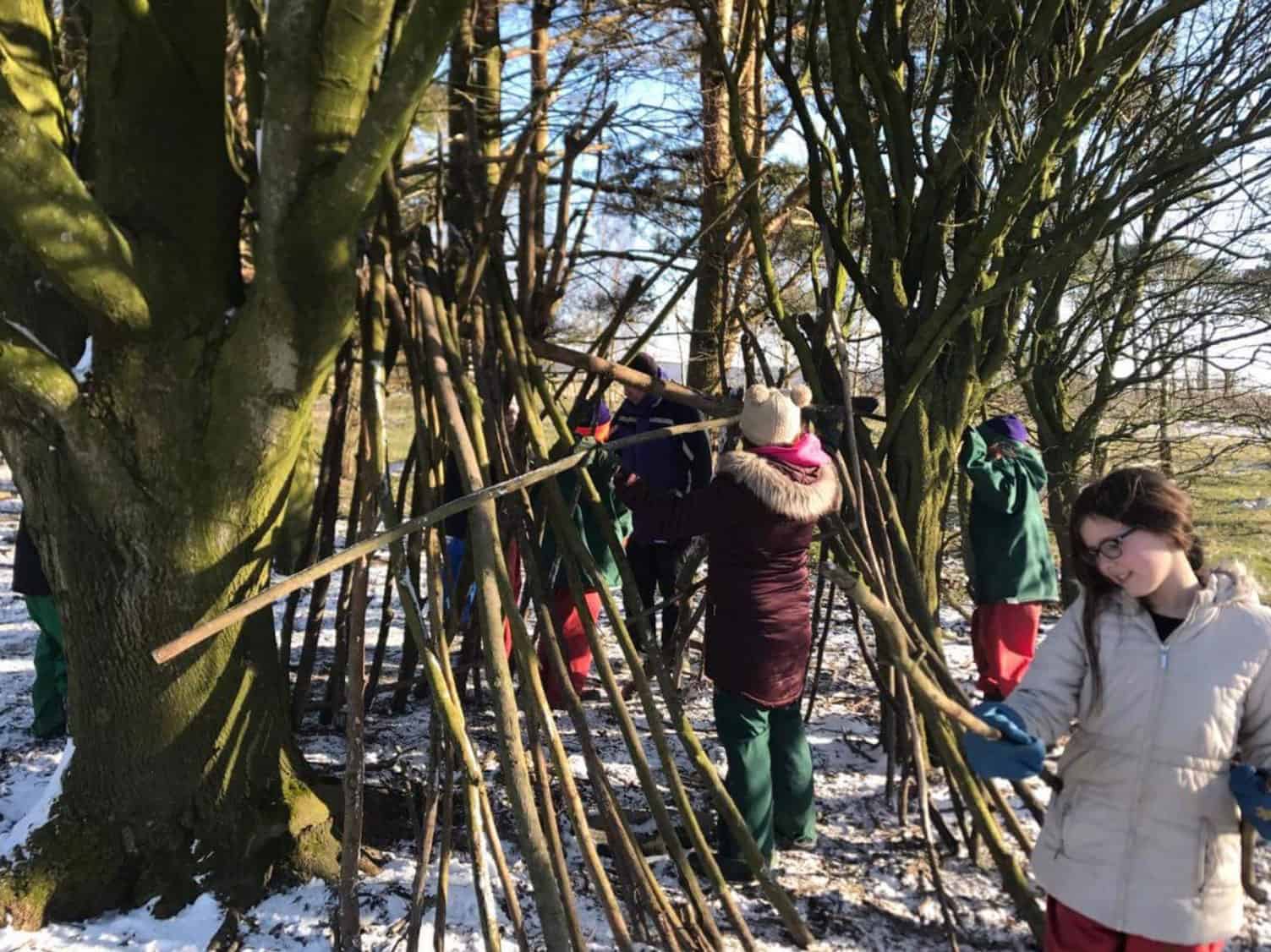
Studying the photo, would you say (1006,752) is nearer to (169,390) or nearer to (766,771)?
(766,771)

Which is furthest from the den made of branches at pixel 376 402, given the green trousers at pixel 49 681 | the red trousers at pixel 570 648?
the green trousers at pixel 49 681

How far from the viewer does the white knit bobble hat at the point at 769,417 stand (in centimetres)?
239

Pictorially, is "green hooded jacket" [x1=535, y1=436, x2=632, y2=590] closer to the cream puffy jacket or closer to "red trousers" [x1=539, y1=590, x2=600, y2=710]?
"red trousers" [x1=539, y1=590, x2=600, y2=710]

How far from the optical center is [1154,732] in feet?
5.02

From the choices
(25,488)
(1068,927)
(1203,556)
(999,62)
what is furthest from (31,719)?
(999,62)

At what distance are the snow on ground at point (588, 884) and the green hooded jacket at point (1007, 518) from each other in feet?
2.41

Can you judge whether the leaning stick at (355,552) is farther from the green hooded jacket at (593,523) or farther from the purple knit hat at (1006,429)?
the purple knit hat at (1006,429)

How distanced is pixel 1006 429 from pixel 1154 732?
187cm

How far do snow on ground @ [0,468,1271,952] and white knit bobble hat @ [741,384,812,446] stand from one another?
126 cm

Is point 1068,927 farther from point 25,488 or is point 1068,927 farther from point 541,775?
point 25,488

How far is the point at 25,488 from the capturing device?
2244 millimetres

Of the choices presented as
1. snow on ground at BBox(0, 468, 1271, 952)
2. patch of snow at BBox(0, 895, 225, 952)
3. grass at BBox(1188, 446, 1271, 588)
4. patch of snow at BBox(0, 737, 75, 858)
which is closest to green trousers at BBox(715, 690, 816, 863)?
snow on ground at BBox(0, 468, 1271, 952)

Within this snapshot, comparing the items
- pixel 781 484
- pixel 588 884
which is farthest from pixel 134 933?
pixel 781 484

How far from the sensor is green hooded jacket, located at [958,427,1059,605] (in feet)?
10.4
